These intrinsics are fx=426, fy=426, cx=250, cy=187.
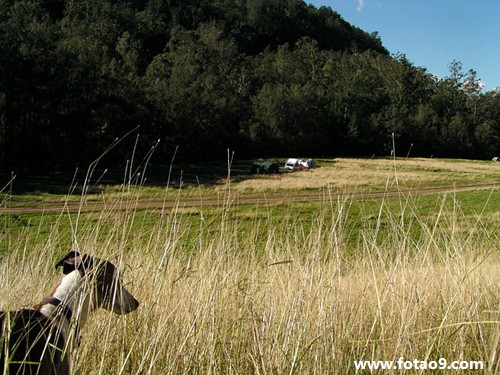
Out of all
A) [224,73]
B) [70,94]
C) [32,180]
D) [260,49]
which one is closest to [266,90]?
[224,73]

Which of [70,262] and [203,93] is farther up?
[203,93]

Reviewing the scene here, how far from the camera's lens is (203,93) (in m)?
48.3

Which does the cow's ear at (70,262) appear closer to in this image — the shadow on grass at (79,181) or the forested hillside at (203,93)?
the shadow on grass at (79,181)

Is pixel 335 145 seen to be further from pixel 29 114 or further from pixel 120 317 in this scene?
pixel 120 317

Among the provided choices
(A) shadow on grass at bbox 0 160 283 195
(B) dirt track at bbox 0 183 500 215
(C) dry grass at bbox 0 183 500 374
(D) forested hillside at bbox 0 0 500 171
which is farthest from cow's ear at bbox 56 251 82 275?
(D) forested hillside at bbox 0 0 500 171

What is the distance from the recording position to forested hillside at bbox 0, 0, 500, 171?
31828 mm

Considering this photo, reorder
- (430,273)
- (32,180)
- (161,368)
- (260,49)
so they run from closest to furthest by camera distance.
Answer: (161,368)
(430,273)
(32,180)
(260,49)

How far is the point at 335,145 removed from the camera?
6444 centimetres

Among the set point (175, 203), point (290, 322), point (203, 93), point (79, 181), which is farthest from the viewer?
point (203, 93)

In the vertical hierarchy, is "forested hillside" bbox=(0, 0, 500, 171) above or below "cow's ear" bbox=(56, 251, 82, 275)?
above

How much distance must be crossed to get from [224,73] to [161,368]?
70754 millimetres

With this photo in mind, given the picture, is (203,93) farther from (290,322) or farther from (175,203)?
(290,322)

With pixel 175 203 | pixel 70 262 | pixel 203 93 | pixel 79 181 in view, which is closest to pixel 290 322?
pixel 70 262

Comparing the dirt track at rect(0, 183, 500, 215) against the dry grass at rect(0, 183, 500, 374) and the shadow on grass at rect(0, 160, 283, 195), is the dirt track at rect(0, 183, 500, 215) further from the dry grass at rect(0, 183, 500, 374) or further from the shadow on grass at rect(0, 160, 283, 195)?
the shadow on grass at rect(0, 160, 283, 195)
